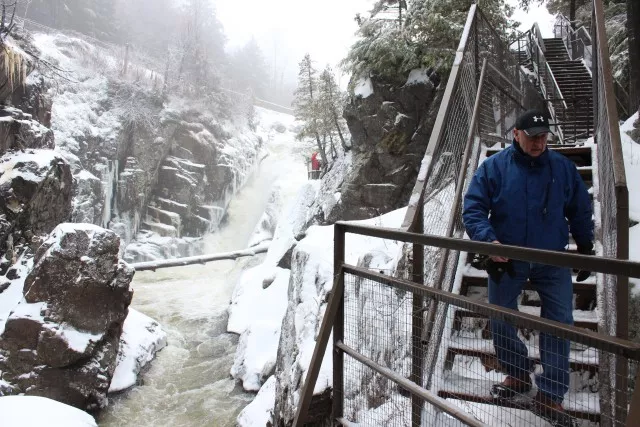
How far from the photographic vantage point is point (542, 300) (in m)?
2.67

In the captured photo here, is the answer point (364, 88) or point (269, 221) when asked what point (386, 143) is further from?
point (269, 221)

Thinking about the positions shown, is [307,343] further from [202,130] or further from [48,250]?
[202,130]

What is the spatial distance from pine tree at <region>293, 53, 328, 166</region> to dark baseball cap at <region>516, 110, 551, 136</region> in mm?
22692

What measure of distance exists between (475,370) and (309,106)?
2462 cm

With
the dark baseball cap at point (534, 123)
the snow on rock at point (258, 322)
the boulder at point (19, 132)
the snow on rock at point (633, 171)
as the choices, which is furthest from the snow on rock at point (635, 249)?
the boulder at point (19, 132)

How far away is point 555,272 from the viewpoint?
261 cm

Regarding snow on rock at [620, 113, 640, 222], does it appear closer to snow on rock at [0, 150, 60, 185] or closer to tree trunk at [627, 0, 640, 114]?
tree trunk at [627, 0, 640, 114]

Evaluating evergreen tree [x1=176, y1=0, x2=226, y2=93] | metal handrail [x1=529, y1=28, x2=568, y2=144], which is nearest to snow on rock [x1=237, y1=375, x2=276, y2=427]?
metal handrail [x1=529, y1=28, x2=568, y2=144]

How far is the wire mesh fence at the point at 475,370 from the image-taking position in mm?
2133

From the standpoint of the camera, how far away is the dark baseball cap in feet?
8.48

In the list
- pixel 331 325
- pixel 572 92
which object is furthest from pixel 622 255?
pixel 572 92

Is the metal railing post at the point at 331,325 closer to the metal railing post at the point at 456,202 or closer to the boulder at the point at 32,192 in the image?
the metal railing post at the point at 456,202

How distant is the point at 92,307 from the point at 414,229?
1089 cm

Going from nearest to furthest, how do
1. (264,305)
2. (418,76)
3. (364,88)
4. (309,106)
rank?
1. (418,76)
2. (364,88)
3. (264,305)
4. (309,106)
